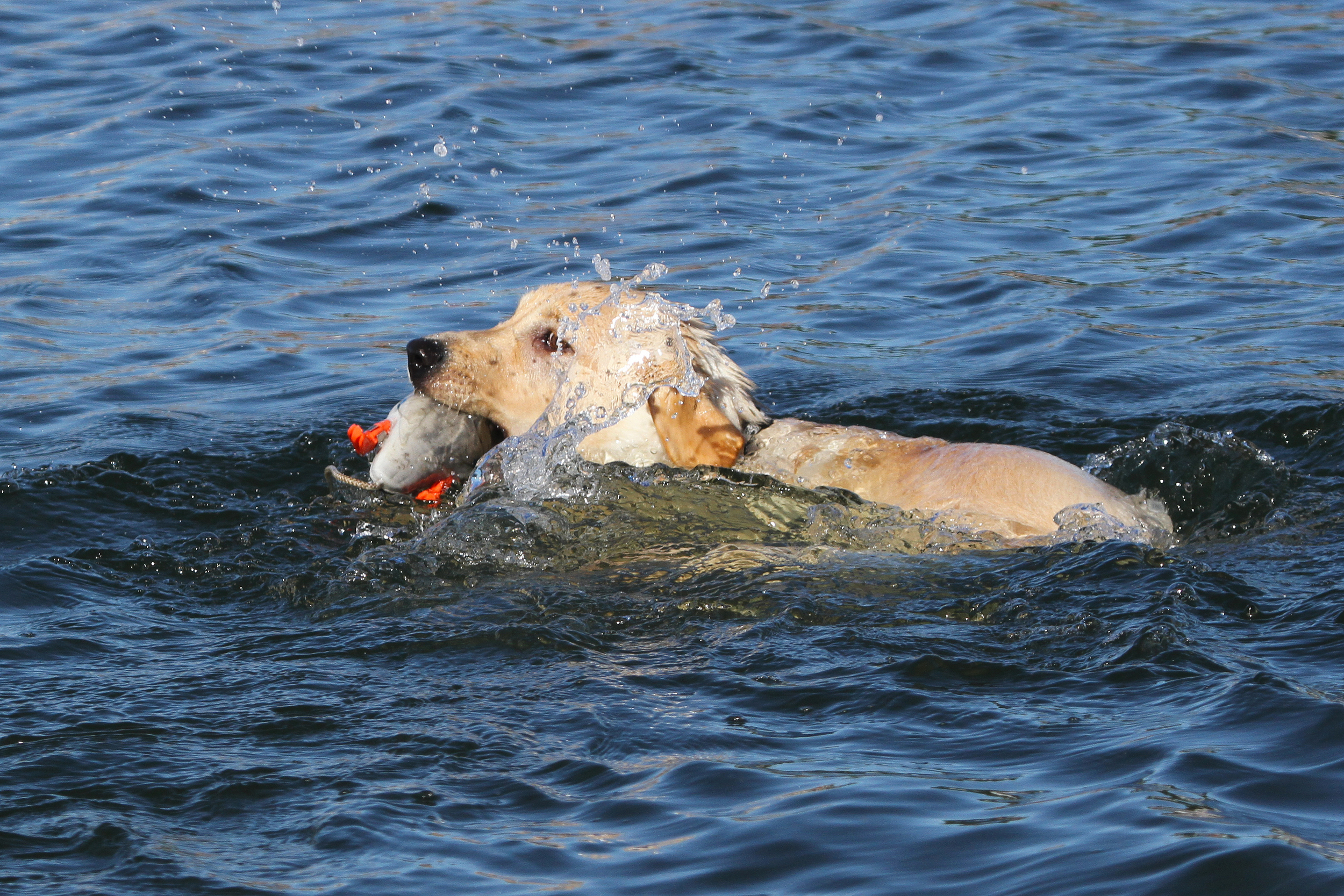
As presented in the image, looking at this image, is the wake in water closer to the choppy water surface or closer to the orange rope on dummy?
the choppy water surface

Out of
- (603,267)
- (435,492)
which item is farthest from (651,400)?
(435,492)

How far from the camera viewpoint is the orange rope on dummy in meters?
7.27

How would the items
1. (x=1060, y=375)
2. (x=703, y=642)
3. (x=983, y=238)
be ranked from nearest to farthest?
(x=703, y=642) → (x=1060, y=375) → (x=983, y=238)

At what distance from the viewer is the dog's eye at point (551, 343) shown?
6.80 meters

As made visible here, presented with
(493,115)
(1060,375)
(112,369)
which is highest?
(493,115)

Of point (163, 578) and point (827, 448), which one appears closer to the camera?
point (163, 578)

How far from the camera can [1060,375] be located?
28.8ft

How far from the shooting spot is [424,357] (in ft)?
22.1

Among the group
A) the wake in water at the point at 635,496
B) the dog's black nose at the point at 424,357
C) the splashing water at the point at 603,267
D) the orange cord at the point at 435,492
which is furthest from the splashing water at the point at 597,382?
the dog's black nose at the point at 424,357

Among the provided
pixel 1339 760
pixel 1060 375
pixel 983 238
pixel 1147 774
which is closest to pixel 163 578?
pixel 1147 774

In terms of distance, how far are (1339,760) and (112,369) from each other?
23.2 feet

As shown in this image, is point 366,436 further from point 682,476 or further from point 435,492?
point 682,476

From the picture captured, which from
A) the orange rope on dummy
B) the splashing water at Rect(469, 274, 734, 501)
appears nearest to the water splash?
the splashing water at Rect(469, 274, 734, 501)

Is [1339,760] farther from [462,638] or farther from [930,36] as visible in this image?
[930,36]
